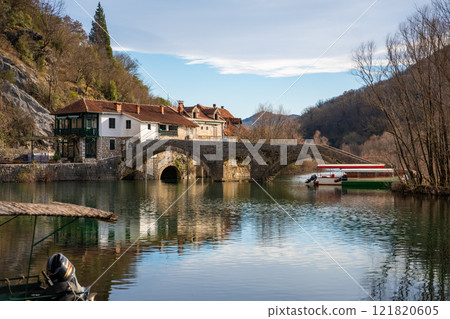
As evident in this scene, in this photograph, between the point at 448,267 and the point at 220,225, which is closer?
the point at 448,267

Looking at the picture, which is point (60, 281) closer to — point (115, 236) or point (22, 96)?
point (115, 236)

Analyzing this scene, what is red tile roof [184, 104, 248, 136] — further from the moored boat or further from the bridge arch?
the moored boat

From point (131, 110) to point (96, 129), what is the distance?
6244mm

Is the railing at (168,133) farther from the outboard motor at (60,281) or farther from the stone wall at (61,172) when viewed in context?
the outboard motor at (60,281)

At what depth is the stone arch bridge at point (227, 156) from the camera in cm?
5459

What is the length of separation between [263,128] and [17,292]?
64853 millimetres

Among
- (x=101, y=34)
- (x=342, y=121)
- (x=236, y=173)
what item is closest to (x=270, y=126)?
(x=236, y=173)

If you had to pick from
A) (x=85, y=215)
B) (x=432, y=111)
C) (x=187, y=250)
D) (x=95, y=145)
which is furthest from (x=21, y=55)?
(x=85, y=215)

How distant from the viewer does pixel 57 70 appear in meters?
75.2

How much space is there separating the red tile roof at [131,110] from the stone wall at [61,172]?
6326 mm

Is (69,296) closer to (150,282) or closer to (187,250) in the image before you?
(150,282)

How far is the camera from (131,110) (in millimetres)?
66312

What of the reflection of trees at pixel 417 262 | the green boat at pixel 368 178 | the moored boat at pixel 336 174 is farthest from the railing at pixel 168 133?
the reflection of trees at pixel 417 262

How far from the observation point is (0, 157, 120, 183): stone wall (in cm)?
5222
